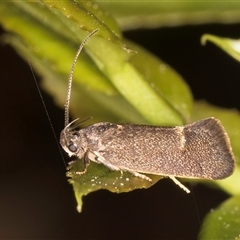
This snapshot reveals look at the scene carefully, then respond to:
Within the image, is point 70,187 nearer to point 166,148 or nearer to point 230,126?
point 166,148

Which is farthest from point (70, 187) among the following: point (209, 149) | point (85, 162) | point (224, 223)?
point (224, 223)

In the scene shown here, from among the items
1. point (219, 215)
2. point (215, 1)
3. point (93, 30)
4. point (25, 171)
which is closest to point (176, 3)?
point (215, 1)

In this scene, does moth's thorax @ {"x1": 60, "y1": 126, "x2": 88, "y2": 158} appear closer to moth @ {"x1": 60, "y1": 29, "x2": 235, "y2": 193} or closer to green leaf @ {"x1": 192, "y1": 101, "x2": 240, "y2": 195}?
moth @ {"x1": 60, "y1": 29, "x2": 235, "y2": 193}

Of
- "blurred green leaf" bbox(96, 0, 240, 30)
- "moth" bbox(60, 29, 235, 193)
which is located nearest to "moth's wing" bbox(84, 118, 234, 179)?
"moth" bbox(60, 29, 235, 193)

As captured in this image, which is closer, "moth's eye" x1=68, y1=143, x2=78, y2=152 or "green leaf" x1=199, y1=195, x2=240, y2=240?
"green leaf" x1=199, y1=195, x2=240, y2=240

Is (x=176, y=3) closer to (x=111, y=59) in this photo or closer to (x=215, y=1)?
(x=215, y=1)
